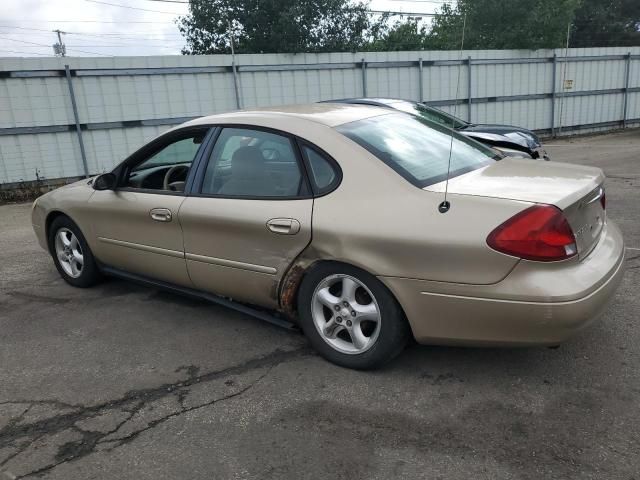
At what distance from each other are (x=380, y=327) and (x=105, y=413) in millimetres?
1521

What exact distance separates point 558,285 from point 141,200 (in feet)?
9.43

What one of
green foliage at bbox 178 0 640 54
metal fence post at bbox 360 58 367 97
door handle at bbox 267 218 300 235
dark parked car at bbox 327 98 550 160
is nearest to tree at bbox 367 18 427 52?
green foliage at bbox 178 0 640 54

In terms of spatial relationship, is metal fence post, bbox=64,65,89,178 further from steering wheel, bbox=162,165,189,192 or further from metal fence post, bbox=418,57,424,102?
metal fence post, bbox=418,57,424,102

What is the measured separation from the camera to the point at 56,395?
10.2 ft

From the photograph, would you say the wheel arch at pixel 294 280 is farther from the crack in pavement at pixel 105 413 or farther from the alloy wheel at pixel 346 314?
the crack in pavement at pixel 105 413

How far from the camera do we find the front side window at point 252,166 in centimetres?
333

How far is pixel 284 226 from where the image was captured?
10.6 feet

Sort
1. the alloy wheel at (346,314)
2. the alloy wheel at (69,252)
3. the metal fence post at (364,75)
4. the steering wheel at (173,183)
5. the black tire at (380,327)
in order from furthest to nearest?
the metal fence post at (364,75) < the alloy wheel at (69,252) < the steering wheel at (173,183) < the alloy wheel at (346,314) < the black tire at (380,327)

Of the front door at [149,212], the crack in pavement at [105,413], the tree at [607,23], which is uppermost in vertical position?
the tree at [607,23]

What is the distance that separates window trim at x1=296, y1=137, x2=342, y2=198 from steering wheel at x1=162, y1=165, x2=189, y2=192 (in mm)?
1038

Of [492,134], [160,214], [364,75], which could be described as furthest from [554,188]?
[364,75]

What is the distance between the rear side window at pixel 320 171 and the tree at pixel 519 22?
1532 cm

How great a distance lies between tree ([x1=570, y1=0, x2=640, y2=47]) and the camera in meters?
30.3

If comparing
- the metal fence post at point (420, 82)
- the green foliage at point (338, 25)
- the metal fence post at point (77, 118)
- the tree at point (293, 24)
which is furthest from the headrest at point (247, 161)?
the tree at point (293, 24)
